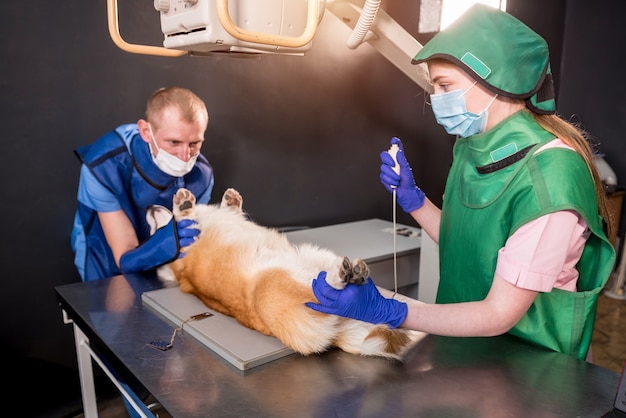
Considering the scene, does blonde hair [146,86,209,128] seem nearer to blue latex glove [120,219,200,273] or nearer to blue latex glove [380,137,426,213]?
blue latex glove [120,219,200,273]

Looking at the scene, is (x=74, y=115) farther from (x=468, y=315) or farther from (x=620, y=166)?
(x=620, y=166)

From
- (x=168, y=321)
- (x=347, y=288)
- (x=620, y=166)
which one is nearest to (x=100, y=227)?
(x=168, y=321)

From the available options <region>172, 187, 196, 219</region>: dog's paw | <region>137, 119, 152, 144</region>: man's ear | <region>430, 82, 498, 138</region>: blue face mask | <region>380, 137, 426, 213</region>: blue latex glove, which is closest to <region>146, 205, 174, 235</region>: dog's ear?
<region>172, 187, 196, 219</region>: dog's paw

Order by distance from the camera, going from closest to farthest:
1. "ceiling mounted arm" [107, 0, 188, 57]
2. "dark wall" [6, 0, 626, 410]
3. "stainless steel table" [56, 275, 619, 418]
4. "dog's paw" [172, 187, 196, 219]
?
"stainless steel table" [56, 275, 619, 418] → "ceiling mounted arm" [107, 0, 188, 57] → "dog's paw" [172, 187, 196, 219] → "dark wall" [6, 0, 626, 410]

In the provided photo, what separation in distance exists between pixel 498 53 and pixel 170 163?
1.27 metres

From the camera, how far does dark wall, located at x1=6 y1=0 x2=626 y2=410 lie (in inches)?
80.7

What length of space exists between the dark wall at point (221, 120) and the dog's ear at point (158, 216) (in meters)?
0.63

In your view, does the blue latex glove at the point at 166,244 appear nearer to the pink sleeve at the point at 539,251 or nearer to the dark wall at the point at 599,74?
the pink sleeve at the point at 539,251

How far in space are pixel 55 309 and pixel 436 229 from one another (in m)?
1.83

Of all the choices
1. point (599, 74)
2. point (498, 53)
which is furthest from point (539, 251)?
point (599, 74)

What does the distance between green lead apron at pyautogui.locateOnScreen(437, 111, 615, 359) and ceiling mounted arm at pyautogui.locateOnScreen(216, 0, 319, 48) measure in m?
0.51

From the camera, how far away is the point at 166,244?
159 cm

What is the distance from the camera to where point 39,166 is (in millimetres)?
2111

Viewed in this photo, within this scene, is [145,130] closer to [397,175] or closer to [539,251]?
[397,175]
